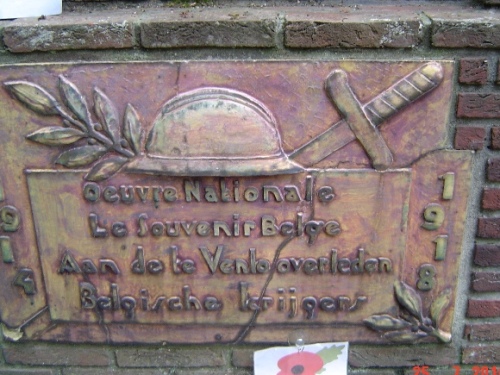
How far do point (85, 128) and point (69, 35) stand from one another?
243mm

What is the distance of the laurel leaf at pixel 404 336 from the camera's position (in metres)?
1.45

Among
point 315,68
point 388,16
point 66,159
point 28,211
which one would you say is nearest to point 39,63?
point 66,159

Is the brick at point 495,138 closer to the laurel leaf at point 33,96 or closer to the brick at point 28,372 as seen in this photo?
the laurel leaf at point 33,96

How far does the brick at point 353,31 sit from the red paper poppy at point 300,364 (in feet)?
3.04

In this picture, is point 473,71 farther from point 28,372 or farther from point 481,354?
point 28,372

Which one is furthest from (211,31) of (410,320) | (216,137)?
(410,320)

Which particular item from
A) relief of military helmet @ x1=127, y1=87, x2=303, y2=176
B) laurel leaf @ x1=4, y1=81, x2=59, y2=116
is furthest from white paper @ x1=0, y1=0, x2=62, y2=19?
relief of military helmet @ x1=127, y1=87, x2=303, y2=176

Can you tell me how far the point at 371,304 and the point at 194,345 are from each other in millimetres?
562

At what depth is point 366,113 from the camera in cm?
126

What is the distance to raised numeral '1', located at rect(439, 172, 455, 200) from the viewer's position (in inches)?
51.8

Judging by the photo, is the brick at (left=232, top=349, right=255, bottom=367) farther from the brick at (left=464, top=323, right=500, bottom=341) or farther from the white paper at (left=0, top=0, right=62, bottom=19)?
the white paper at (left=0, top=0, right=62, bottom=19)

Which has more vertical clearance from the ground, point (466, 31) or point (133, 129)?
point (466, 31)

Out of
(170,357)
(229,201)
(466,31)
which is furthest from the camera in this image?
(170,357)

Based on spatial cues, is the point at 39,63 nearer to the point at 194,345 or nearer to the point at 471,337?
the point at 194,345
